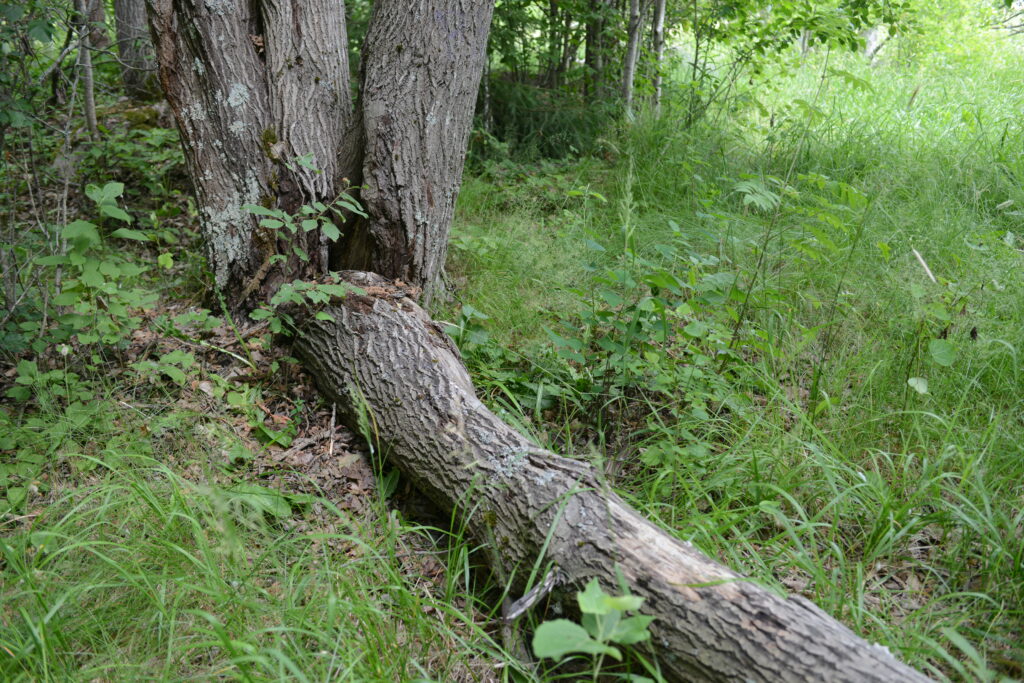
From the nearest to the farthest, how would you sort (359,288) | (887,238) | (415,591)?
(415,591) < (359,288) < (887,238)

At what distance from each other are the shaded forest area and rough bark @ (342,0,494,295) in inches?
0.6

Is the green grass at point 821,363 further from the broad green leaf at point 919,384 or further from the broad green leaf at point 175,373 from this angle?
the broad green leaf at point 175,373

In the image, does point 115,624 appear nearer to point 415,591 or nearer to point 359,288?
point 415,591

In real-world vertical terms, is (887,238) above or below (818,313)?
above

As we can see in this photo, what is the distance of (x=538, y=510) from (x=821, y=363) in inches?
57.8

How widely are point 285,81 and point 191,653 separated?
2543mm

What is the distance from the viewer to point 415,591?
1.88m

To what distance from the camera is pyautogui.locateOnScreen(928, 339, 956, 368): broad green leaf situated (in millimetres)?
2514

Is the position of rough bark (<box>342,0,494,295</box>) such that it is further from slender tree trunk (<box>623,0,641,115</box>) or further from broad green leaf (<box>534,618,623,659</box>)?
slender tree trunk (<box>623,0,641,115</box>)

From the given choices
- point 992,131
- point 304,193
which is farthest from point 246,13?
point 992,131

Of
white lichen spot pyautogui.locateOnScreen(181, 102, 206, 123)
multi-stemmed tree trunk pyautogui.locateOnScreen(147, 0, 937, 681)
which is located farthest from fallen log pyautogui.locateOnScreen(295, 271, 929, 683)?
white lichen spot pyautogui.locateOnScreen(181, 102, 206, 123)

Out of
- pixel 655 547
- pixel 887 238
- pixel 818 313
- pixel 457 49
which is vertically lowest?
pixel 655 547

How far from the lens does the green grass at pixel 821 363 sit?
1.98 meters

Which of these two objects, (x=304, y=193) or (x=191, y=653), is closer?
(x=191, y=653)
